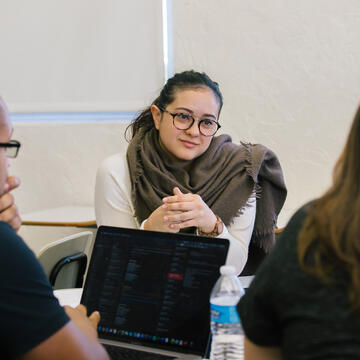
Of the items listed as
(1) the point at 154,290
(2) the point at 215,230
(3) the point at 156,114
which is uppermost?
(3) the point at 156,114

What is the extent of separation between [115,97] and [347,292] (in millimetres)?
2941

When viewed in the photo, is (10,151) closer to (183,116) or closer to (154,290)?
(154,290)

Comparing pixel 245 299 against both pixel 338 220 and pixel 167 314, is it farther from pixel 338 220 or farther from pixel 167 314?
pixel 167 314

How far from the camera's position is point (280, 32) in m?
3.12

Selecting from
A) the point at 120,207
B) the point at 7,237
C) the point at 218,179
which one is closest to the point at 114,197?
the point at 120,207

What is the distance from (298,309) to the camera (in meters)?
0.69

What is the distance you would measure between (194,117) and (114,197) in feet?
1.47

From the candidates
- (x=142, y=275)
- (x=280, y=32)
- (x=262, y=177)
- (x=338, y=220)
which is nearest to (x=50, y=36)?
(x=280, y=32)

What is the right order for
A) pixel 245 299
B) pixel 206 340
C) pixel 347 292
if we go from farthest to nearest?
pixel 206 340 < pixel 245 299 < pixel 347 292

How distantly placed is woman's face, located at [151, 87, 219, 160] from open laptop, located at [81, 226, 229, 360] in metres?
0.81

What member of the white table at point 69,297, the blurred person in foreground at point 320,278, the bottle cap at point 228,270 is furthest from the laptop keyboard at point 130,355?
the blurred person in foreground at point 320,278

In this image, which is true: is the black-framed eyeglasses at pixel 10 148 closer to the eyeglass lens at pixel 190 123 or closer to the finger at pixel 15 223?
the finger at pixel 15 223

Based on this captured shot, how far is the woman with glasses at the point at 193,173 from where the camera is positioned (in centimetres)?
199

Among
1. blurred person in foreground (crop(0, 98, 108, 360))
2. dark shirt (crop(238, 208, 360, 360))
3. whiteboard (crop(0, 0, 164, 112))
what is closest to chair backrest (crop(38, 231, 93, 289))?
blurred person in foreground (crop(0, 98, 108, 360))
